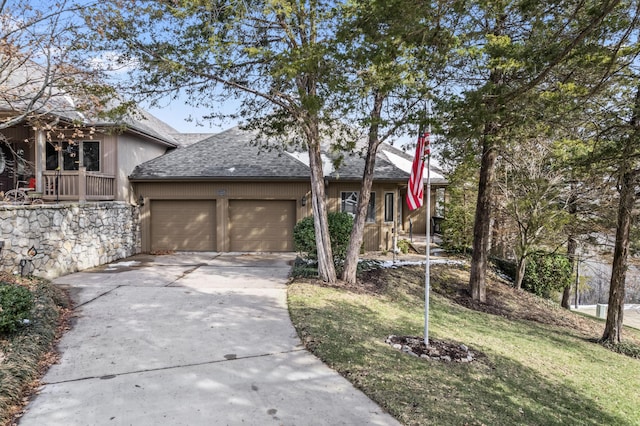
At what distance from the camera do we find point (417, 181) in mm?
6199

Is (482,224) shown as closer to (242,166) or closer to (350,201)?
(350,201)

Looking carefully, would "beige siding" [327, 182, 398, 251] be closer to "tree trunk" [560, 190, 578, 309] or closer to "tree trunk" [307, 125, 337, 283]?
"tree trunk" [307, 125, 337, 283]

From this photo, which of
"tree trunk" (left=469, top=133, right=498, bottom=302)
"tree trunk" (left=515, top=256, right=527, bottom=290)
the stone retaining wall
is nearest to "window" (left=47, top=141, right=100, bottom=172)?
the stone retaining wall

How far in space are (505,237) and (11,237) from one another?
44.8ft

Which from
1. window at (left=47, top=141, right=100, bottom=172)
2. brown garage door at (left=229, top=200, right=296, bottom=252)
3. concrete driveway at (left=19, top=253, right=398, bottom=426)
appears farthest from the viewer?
brown garage door at (left=229, top=200, right=296, bottom=252)

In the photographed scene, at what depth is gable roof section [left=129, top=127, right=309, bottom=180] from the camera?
14047mm

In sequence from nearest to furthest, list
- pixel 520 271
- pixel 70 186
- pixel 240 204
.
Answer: pixel 520 271 < pixel 70 186 < pixel 240 204

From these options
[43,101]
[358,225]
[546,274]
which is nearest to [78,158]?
[43,101]

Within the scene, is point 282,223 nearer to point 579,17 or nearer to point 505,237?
point 505,237

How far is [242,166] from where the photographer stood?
14648 millimetres

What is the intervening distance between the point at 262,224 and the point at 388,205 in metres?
4.80

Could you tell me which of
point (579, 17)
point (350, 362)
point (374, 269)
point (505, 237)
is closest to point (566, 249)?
point (505, 237)

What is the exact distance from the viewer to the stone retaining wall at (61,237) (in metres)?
8.55

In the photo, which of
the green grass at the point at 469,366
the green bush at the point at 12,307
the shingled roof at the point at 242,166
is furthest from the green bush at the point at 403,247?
the green bush at the point at 12,307
